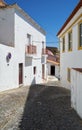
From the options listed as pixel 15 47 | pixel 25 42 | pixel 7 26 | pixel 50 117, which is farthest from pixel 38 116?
pixel 25 42

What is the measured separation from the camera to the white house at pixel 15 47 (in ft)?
48.2

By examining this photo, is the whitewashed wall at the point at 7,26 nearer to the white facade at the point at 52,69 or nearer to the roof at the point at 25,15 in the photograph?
the roof at the point at 25,15

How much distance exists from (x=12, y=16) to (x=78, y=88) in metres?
10.5

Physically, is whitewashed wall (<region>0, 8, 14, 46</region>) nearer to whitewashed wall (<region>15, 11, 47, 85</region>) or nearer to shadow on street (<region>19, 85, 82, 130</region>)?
whitewashed wall (<region>15, 11, 47, 85</region>)

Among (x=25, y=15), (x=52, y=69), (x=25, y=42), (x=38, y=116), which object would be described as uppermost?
(x=25, y=15)

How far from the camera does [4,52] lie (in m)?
14.1

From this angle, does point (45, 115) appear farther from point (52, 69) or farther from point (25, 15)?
point (52, 69)

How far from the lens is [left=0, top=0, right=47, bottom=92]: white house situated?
48.2ft

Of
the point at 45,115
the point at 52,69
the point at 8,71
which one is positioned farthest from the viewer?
the point at 52,69

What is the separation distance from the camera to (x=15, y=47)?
16688 millimetres

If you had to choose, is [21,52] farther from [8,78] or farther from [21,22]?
[8,78]

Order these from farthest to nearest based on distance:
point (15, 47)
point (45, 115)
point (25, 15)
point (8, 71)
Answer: point (25, 15) → point (15, 47) → point (8, 71) → point (45, 115)

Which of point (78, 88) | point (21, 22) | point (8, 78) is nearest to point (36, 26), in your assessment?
point (21, 22)

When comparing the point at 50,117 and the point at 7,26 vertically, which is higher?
the point at 7,26
